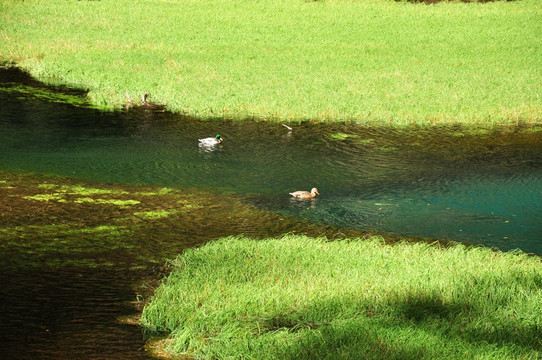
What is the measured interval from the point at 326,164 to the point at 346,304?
9612mm

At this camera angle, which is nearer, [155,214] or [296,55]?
[155,214]

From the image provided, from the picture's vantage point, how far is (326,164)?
1820cm

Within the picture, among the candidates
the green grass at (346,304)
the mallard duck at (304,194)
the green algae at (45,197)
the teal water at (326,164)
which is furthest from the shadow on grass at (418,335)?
the green algae at (45,197)

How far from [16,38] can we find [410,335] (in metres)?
32.8

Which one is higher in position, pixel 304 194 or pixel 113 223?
pixel 304 194

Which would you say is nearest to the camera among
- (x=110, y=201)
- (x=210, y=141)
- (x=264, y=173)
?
(x=110, y=201)

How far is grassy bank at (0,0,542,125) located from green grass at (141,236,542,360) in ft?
42.8

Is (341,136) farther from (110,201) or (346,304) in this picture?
(346,304)

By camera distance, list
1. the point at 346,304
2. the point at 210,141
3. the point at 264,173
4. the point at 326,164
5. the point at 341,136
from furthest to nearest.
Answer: the point at 341,136, the point at 210,141, the point at 326,164, the point at 264,173, the point at 346,304

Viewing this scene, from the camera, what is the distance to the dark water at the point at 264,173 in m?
9.27

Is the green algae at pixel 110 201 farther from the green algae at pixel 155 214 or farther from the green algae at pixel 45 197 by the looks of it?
the green algae at pixel 155 214

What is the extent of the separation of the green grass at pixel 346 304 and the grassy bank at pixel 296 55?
13.0 m

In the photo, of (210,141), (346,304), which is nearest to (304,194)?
(210,141)

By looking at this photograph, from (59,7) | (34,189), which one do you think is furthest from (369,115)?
(59,7)
